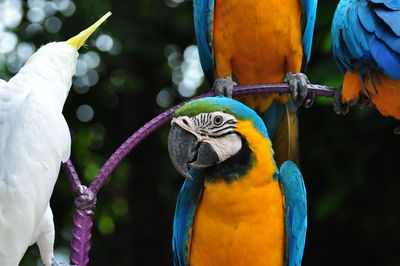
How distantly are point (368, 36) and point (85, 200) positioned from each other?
0.90 meters

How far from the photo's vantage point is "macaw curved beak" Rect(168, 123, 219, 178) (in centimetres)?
138

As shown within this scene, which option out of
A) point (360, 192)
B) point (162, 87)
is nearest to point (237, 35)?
point (360, 192)

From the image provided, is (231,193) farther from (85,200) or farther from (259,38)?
(259,38)

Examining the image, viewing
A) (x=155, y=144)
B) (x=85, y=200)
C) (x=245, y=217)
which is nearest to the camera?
(x=85, y=200)

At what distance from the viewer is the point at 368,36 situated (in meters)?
1.63

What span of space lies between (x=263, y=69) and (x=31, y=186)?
1306 millimetres

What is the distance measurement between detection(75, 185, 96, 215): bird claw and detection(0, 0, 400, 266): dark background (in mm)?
1775

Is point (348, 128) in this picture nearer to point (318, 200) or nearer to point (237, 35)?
point (318, 200)

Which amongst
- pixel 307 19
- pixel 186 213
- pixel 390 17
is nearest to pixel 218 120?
pixel 186 213

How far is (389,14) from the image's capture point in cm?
162

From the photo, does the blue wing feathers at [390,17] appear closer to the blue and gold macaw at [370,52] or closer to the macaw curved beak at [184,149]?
Result: the blue and gold macaw at [370,52]

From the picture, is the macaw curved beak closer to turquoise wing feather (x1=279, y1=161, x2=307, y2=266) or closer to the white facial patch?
the white facial patch

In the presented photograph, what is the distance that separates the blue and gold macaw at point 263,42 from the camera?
Answer: 6.98 feet

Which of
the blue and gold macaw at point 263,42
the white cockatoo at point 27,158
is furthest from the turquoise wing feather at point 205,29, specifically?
the white cockatoo at point 27,158
